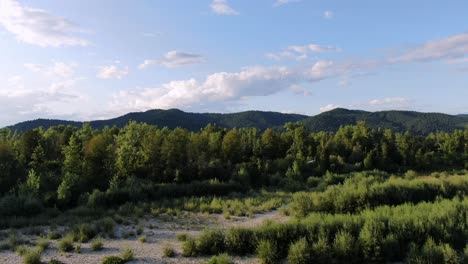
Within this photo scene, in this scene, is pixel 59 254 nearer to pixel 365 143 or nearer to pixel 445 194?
pixel 445 194

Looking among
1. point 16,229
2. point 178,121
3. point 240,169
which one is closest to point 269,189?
point 240,169

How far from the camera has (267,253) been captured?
1215 centimetres

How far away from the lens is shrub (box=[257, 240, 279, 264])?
39.4ft

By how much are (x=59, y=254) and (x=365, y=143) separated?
191 feet

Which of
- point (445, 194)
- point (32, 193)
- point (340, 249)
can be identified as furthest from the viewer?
point (32, 193)

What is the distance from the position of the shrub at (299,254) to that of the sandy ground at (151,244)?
1.36 metres

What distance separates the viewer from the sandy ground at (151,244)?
1322 centimetres

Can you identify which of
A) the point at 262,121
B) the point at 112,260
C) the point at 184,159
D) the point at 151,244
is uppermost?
the point at 262,121

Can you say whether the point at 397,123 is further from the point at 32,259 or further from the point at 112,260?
the point at 32,259

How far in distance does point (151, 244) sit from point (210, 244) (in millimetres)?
3358

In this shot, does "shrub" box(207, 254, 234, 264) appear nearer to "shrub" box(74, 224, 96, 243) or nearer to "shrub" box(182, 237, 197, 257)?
"shrub" box(182, 237, 197, 257)

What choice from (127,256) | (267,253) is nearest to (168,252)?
(127,256)

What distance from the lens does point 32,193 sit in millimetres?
26578

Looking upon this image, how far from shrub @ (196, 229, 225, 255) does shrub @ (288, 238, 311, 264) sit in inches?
112
